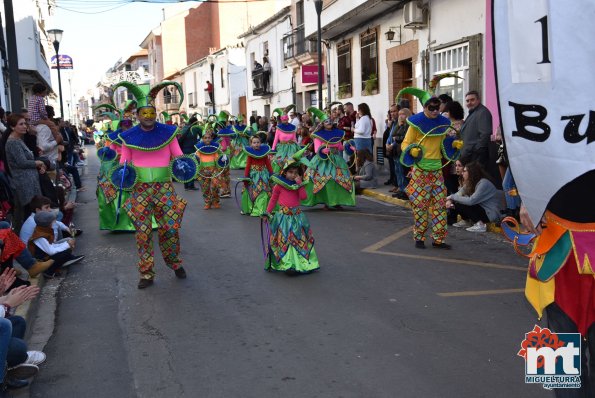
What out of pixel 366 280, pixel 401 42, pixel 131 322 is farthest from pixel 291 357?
pixel 401 42

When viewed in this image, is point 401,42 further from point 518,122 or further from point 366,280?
point 518,122

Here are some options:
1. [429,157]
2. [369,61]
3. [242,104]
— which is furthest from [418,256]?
[242,104]

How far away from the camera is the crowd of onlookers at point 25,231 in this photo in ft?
13.6

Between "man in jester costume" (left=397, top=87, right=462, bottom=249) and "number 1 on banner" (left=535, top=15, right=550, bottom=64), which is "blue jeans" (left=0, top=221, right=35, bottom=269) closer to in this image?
"man in jester costume" (left=397, top=87, right=462, bottom=249)

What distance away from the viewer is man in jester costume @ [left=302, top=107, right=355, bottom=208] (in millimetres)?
11211

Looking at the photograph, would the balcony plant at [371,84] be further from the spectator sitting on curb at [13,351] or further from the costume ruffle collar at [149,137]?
the spectator sitting on curb at [13,351]

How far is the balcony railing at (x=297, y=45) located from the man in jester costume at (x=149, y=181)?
18691mm

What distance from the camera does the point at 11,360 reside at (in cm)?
411

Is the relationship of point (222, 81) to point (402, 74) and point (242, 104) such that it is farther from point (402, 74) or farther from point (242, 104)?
point (402, 74)

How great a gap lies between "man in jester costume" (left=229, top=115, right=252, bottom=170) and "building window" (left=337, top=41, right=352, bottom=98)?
4284 mm

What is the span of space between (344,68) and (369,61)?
8.20 feet

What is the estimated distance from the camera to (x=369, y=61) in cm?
1877

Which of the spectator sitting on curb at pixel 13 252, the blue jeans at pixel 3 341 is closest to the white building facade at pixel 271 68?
the spectator sitting on curb at pixel 13 252

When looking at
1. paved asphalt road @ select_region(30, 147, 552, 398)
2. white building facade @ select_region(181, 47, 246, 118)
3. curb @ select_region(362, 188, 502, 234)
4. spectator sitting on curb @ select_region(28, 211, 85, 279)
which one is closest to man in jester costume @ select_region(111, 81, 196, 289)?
paved asphalt road @ select_region(30, 147, 552, 398)
